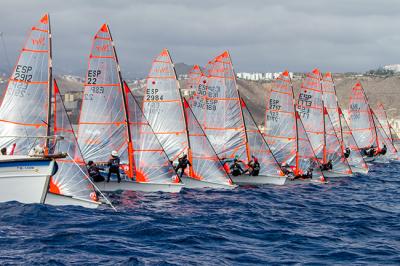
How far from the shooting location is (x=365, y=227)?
2897 cm

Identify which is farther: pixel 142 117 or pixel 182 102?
pixel 182 102

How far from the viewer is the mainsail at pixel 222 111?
48.4 metres

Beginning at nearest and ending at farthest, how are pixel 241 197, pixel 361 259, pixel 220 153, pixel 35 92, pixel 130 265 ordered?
pixel 130 265 → pixel 361 259 → pixel 35 92 → pixel 241 197 → pixel 220 153

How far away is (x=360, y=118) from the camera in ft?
246

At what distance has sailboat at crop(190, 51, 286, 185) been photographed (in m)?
48.0

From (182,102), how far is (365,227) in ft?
60.5

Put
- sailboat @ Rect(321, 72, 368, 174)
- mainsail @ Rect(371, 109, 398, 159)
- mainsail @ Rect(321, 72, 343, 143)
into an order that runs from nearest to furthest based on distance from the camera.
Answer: sailboat @ Rect(321, 72, 368, 174) → mainsail @ Rect(321, 72, 343, 143) → mainsail @ Rect(371, 109, 398, 159)

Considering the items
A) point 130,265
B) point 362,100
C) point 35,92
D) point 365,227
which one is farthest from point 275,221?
point 362,100

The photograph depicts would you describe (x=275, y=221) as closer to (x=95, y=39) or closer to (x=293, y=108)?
(x=95, y=39)

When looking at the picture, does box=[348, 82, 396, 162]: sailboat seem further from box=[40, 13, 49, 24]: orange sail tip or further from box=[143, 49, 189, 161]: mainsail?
box=[40, 13, 49, 24]: orange sail tip

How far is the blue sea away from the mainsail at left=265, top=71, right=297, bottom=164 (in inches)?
466

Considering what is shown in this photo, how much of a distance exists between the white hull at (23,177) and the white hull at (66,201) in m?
1.38

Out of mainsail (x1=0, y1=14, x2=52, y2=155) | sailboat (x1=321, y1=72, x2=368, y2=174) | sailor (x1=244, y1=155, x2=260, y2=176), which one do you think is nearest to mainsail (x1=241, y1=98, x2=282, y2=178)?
sailor (x1=244, y1=155, x2=260, y2=176)

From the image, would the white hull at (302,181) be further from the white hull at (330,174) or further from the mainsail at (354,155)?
the mainsail at (354,155)
